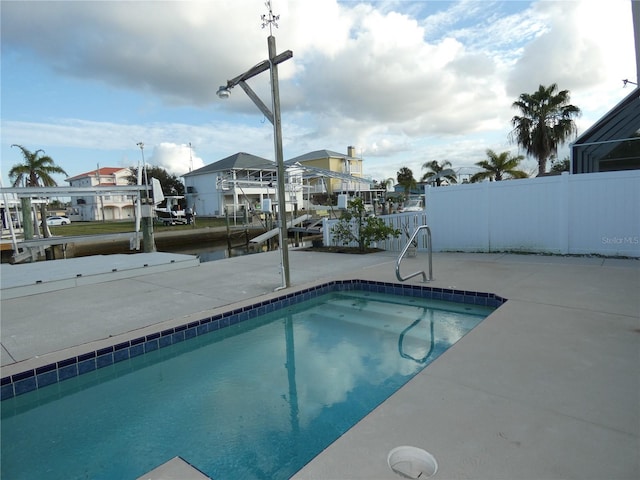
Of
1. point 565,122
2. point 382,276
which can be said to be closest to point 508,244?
point 382,276

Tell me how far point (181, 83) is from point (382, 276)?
9.69m

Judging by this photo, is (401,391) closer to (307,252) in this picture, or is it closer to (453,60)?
(307,252)

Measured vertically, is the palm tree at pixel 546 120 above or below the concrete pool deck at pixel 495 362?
above

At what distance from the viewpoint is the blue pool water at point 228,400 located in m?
2.43

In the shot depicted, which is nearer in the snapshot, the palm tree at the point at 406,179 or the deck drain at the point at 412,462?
the deck drain at the point at 412,462

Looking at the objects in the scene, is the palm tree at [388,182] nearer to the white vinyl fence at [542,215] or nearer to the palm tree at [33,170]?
the palm tree at [33,170]

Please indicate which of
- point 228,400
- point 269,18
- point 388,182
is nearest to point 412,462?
point 228,400

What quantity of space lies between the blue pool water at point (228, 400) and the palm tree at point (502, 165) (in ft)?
75.6

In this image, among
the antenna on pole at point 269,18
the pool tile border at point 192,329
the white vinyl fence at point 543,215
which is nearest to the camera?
the pool tile border at point 192,329

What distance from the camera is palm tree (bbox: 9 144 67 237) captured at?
2725cm

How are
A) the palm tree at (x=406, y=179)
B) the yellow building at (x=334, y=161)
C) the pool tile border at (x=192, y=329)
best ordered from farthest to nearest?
the palm tree at (x=406, y=179), the yellow building at (x=334, y=161), the pool tile border at (x=192, y=329)

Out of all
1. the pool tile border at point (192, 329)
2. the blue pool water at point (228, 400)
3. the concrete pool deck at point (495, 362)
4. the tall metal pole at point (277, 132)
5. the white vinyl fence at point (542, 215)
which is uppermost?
the tall metal pole at point (277, 132)

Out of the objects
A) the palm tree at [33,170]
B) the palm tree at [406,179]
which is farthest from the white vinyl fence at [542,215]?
the palm tree at [406,179]

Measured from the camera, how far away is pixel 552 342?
10.8ft
